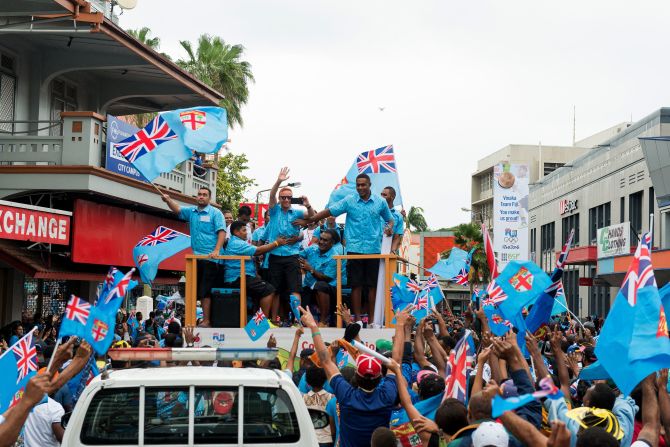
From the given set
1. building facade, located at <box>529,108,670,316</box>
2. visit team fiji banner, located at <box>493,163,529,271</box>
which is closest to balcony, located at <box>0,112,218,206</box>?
visit team fiji banner, located at <box>493,163,529,271</box>

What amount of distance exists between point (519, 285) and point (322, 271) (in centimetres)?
300

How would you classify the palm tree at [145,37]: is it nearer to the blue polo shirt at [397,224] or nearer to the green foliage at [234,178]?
the green foliage at [234,178]

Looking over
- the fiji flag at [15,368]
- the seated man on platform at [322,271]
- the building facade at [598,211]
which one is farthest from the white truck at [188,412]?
the building facade at [598,211]

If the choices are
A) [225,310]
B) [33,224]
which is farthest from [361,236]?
[33,224]

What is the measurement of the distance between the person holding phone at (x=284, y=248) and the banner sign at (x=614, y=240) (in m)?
32.2

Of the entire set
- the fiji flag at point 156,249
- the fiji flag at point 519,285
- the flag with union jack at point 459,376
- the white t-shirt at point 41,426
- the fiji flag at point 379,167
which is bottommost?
the white t-shirt at point 41,426

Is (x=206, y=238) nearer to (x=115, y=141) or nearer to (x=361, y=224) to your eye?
(x=361, y=224)

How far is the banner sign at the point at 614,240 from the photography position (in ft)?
138

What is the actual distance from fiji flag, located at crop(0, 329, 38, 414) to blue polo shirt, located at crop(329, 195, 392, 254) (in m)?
5.00

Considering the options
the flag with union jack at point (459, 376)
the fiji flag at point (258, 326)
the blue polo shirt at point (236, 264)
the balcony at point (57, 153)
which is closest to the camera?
the flag with union jack at point (459, 376)

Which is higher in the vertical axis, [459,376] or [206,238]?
[206,238]

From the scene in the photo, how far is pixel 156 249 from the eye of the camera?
1472 cm

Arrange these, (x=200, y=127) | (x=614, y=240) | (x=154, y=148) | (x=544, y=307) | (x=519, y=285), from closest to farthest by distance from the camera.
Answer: (x=544, y=307)
(x=519, y=285)
(x=154, y=148)
(x=200, y=127)
(x=614, y=240)

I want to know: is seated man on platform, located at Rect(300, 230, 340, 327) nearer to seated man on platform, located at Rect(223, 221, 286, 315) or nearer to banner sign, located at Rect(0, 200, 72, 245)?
seated man on platform, located at Rect(223, 221, 286, 315)
